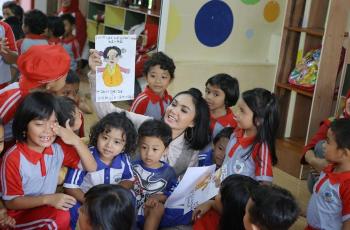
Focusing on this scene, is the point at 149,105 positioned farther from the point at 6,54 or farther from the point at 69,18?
the point at 69,18

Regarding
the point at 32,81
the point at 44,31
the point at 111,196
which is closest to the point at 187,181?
the point at 111,196

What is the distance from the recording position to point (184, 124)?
218 centimetres

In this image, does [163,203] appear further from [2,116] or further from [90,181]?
[2,116]

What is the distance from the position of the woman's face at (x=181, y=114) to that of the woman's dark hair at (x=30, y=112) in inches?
24.1

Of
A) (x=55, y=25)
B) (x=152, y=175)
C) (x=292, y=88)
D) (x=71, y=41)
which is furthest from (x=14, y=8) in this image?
(x=292, y=88)

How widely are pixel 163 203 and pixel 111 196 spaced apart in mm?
662

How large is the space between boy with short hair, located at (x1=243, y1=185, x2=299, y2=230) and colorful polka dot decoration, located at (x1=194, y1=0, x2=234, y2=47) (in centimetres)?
283

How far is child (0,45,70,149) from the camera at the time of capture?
196cm

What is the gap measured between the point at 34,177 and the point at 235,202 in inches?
29.5

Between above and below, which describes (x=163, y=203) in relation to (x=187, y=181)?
below

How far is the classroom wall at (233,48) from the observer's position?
4.00 metres

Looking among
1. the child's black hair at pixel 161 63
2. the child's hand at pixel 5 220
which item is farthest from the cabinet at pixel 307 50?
the child's hand at pixel 5 220

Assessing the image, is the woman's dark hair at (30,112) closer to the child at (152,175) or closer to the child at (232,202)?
the child at (152,175)

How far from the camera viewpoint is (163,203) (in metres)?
1.97
